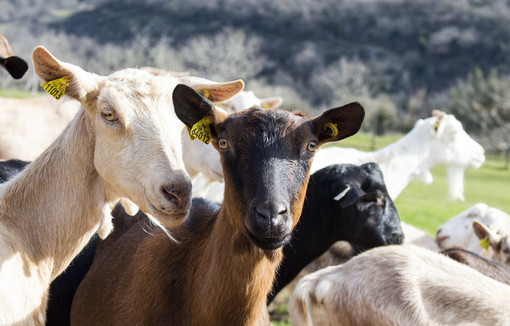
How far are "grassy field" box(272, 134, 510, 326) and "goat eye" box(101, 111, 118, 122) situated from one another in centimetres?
419

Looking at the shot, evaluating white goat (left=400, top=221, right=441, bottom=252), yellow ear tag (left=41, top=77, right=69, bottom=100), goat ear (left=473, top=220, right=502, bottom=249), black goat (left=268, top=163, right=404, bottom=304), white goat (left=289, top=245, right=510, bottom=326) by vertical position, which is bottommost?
white goat (left=400, top=221, right=441, bottom=252)

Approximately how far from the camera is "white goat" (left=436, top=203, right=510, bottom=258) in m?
7.22

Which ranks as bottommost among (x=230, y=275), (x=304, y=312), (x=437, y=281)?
(x=304, y=312)

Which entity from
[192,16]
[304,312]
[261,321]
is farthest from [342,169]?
[192,16]

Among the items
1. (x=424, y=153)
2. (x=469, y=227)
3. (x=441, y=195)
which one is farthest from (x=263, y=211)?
(x=441, y=195)

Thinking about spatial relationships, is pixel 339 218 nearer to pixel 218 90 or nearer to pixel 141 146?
pixel 218 90

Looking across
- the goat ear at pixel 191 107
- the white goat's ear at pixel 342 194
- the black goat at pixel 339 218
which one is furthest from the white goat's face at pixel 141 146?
the white goat's ear at pixel 342 194

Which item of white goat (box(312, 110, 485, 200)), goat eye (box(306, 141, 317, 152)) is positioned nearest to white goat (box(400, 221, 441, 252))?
white goat (box(312, 110, 485, 200))

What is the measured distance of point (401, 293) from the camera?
12.9 feet

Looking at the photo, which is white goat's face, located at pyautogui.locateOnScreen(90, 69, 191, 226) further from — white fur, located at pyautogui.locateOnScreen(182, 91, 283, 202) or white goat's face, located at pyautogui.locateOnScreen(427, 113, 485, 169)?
white goat's face, located at pyautogui.locateOnScreen(427, 113, 485, 169)

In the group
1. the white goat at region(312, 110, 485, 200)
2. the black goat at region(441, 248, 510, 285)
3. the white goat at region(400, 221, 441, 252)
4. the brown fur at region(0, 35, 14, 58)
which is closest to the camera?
the brown fur at region(0, 35, 14, 58)

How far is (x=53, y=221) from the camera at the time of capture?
3244 mm

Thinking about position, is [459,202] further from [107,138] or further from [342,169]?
[107,138]

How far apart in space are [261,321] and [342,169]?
96.1 inches
